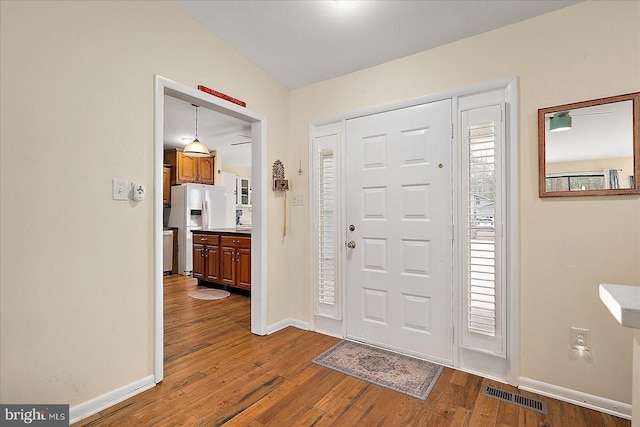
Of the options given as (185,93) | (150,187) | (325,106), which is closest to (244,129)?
(325,106)

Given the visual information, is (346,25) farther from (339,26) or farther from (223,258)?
(223,258)

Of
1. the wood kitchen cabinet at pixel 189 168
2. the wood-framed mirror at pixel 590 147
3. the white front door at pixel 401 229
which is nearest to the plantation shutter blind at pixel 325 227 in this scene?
the white front door at pixel 401 229

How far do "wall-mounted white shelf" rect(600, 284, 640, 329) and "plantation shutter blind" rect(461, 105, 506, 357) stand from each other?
76cm

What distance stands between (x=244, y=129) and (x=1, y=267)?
3951 mm

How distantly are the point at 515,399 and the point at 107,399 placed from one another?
2.50 metres

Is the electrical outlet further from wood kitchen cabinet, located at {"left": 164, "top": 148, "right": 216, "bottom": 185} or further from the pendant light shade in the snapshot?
wood kitchen cabinet, located at {"left": 164, "top": 148, "right": 216, "bottom": 185}

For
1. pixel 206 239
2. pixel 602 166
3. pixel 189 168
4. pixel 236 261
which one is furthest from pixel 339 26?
pixel 189 168

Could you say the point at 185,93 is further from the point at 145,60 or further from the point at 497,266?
the point at 497,266

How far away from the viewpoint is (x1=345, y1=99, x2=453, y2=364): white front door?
8.07 feet

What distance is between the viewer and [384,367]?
7.93 ft

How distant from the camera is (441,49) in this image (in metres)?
2.46

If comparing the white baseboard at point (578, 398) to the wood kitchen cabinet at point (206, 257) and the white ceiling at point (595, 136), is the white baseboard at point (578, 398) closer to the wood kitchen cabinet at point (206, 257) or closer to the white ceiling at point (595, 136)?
the white ceiling at point (595, 136)

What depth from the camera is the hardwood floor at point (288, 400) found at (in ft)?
5.89

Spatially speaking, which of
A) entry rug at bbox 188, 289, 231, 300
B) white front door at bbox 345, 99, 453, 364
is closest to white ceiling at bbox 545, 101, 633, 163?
white front door at bbox 345, 99, 453, 364
